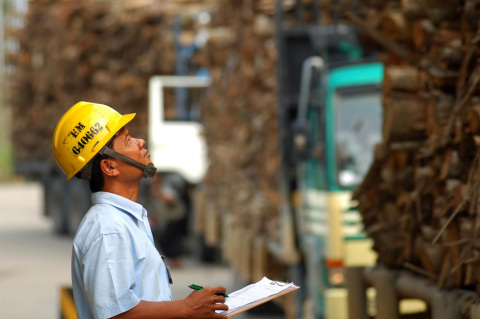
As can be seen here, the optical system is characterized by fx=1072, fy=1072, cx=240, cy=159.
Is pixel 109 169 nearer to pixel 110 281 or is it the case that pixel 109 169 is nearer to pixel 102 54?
pixel 110 281

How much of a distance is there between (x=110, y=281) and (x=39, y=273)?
13044 mm

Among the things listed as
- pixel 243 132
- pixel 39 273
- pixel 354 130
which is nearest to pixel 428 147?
pixel 354 130

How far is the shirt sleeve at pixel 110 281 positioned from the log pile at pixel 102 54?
1557 centimetres

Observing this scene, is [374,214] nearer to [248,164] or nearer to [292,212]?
[292,212]

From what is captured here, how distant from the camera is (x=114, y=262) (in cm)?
286

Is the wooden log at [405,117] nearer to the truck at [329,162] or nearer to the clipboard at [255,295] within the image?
the clipboard at [255,295]

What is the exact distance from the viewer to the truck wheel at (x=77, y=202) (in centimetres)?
2003

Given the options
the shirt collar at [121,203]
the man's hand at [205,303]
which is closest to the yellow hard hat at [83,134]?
the shirt collar at [121,203]

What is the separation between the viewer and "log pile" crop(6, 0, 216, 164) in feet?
63.0

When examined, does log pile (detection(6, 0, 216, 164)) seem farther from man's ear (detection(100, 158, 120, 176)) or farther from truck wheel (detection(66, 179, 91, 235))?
man's ear (detection(100, 158, 120, 176))

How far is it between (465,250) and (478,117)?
0.51 m

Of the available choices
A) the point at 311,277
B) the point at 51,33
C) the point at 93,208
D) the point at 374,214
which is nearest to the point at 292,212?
the point at 311,277

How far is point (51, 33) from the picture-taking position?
898 inches

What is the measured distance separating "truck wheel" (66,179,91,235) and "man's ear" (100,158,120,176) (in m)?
16.7
